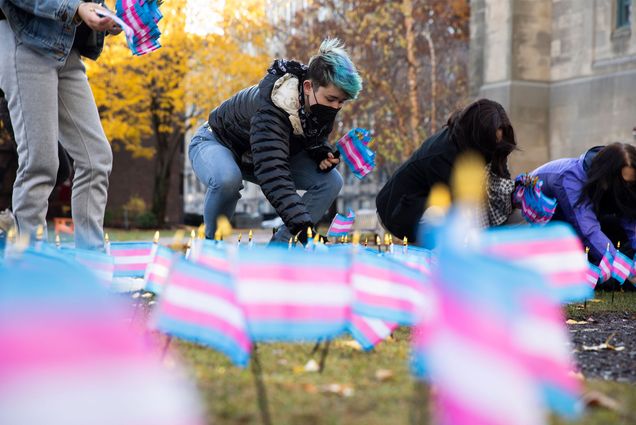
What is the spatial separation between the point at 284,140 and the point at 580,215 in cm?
269

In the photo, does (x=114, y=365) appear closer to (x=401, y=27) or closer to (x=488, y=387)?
(x=488, y=387)

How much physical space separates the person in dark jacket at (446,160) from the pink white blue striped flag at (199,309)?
3.65 m

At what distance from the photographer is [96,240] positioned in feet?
16.8

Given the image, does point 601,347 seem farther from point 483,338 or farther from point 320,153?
point 320,153

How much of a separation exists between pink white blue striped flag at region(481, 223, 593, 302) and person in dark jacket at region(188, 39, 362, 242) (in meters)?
2.47

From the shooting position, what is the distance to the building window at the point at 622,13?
17281 mm

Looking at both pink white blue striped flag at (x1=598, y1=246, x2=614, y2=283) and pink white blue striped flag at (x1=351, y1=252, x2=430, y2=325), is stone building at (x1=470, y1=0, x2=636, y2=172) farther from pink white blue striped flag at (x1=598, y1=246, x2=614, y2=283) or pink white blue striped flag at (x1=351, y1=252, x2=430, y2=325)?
pink white blue striped flag at (x1=351, y1=252, x2=430, y2=325)

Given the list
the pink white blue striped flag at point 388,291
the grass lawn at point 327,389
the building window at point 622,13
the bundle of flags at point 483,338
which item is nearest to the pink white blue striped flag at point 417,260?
the grass lawn at point 327,389

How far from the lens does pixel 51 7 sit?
4645 mm

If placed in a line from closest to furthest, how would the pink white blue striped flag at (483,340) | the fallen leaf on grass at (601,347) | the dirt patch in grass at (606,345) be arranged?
the pink white blue striped flag at (483,340)
the dirt patch in grass at (606,345)
the fallen leaf on grass at (601,347)

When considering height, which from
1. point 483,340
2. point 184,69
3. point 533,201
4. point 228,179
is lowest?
point 184,69

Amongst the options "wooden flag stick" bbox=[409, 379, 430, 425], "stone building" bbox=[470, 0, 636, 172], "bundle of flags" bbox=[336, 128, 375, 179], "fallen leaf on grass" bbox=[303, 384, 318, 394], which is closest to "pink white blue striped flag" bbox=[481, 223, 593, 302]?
"wooden flag stick" bbox=[409, 379, 430, 425]

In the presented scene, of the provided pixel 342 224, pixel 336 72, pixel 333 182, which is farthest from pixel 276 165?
pixel 342 224

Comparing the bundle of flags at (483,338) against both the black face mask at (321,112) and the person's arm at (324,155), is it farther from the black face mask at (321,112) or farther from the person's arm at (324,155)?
the person's arm at (324,155)
